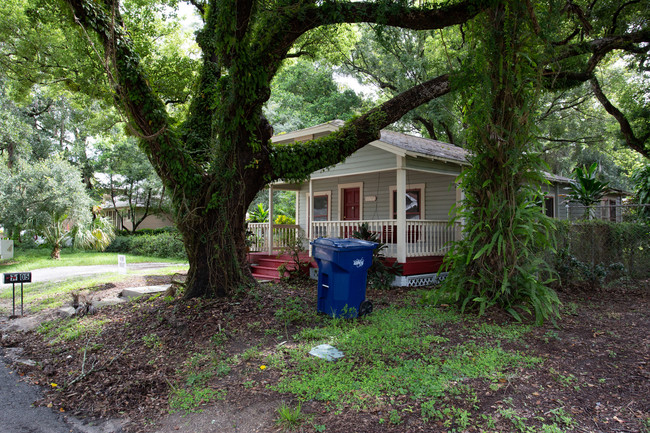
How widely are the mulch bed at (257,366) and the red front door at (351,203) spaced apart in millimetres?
7989

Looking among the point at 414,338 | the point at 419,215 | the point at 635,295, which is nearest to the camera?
the point at 414,338

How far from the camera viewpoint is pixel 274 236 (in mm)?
14359

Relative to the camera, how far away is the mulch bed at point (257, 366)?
3414 millimetres

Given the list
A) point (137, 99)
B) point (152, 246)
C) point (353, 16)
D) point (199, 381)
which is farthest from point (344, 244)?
point (152, 246)

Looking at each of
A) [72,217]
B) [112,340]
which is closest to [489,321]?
[112,340]

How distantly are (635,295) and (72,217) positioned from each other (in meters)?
22.7

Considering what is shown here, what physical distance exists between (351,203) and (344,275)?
8.87 metres

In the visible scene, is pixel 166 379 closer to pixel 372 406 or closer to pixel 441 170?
pixel 372 406

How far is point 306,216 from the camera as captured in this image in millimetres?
16141

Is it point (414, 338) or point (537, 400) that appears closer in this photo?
point (537, 400)

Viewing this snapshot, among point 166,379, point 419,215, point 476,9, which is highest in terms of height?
point 476,9

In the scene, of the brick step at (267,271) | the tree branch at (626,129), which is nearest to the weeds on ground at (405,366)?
the brick step at (267,271)

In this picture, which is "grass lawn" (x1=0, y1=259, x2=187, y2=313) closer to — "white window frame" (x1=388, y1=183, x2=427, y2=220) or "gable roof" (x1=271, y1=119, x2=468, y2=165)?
"gable roof" (x1=271, y1=119, x2=468, y2=165)

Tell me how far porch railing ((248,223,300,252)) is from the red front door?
212cm
